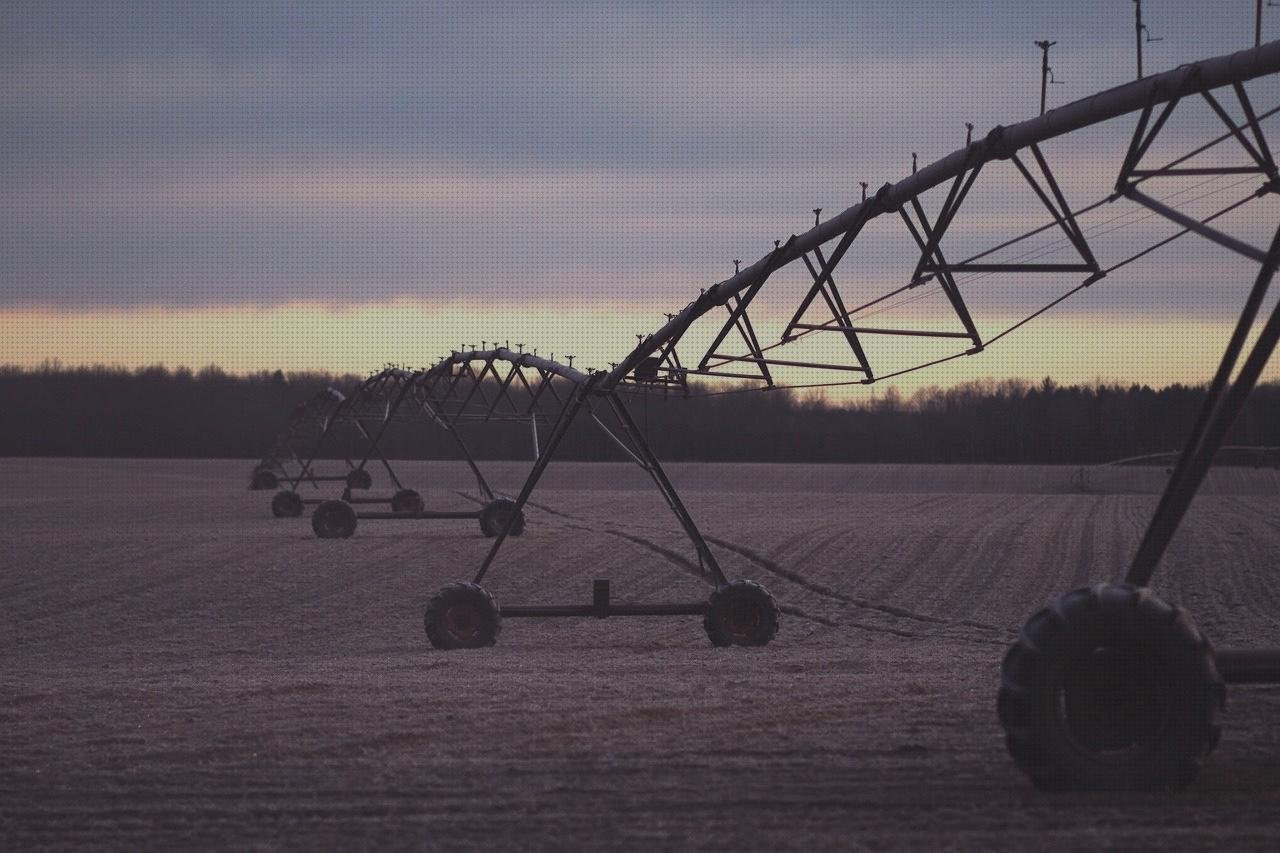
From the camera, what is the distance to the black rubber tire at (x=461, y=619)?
612 inches

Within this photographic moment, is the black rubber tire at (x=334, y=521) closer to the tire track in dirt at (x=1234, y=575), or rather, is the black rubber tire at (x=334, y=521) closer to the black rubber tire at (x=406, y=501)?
the black rubber tire at (x=406, y=501)

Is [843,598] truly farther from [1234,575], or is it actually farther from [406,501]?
[406,501]

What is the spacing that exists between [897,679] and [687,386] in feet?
18.6

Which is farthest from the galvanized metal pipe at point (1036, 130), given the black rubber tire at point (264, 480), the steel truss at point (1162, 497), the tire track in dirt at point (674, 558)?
the black rubber tire at point (264, 480)

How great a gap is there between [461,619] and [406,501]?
66.9 ft

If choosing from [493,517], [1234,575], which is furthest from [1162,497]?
[493,517]

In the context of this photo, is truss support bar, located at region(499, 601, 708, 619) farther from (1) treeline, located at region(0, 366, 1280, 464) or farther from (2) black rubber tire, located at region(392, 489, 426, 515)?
(1) treeline, located at region(0, 366, 1280, 464)

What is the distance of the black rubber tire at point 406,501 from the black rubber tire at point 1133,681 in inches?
1156

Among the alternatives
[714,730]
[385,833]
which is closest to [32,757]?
[385,833]

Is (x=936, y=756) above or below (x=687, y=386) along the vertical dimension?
below

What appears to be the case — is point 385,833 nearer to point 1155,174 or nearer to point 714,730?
point 714,730

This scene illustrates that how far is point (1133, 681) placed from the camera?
6816 mm

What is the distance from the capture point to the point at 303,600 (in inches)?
852

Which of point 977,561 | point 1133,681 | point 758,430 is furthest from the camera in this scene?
point 758,430
